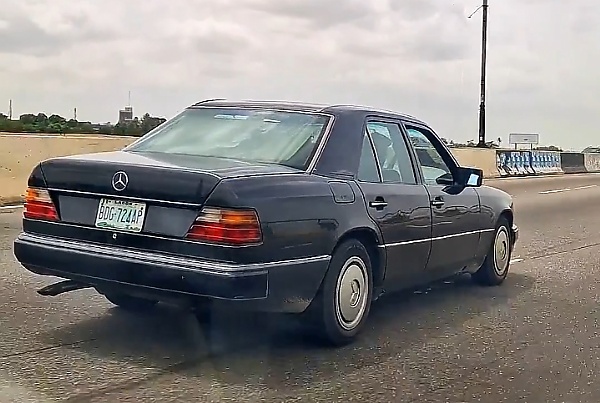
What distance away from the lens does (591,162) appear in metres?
48.8

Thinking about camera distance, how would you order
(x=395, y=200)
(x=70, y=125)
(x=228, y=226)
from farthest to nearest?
(x=70, y=125) → (x=395, y=200) → (x=228, y=226)

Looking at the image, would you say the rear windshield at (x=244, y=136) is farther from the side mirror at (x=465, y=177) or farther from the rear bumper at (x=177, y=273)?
the side mirror at (x=465, y=177)

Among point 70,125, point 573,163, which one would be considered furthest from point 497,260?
point 573,163

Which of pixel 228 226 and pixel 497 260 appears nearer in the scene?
pixel 228 226

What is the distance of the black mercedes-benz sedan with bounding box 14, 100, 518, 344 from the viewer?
500cm

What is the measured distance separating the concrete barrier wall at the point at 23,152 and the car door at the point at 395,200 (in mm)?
11058

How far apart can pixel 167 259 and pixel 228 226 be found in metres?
0.41

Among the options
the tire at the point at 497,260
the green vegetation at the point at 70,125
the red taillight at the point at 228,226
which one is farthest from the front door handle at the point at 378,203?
the green vegetation at the point at 70,125

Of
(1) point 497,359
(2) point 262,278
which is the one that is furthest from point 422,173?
(2) point 262,278

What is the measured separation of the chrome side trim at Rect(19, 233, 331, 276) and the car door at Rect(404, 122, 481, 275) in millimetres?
1676

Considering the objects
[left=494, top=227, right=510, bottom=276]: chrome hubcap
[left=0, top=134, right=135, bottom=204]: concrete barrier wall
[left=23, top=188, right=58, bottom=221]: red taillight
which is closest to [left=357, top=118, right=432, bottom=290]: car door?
[left=494, top=227, right=510, bottom=276]: chrome hubcap

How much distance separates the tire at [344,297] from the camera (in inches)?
219

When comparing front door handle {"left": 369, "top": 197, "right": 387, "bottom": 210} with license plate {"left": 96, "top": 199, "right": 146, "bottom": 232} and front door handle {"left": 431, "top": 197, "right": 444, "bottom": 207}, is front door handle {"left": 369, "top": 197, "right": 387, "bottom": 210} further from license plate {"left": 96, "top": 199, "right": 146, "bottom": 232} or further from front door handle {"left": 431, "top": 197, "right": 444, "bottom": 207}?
license plate {"left": 96, "top": 199, "right": 146, "bottom": 232}

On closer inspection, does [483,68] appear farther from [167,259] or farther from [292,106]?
[167,259]
